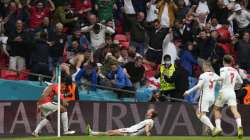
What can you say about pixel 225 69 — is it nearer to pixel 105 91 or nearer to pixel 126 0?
pixel 105 91

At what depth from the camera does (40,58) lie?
2741 cm

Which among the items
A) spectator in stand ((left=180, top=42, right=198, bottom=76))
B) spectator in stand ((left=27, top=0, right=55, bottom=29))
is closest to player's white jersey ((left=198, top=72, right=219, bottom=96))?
spectator in stand ((left=180, top=42, right=198, bottom=76))

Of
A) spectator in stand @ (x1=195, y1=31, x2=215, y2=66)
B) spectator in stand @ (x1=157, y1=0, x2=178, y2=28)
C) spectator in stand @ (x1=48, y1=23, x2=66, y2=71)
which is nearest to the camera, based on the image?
spectator in stand @ (x1=48, y1=23, x2=66, y2=71)

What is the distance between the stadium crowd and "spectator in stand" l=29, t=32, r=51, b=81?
0.10 feet

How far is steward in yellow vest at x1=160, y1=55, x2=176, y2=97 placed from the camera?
26.4m

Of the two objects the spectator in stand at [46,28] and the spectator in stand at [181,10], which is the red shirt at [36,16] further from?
the spectator in stand at [181,10]

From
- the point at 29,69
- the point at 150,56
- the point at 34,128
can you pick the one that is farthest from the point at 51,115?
the point at 150,56

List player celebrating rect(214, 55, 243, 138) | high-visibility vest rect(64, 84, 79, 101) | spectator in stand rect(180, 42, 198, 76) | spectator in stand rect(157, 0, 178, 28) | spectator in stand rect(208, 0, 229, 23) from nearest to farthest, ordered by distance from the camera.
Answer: player celebrating rect(214, 55, 243, 138)
high-visibility vest rect(64, 84, 79, 101)
spectator in stand rect(180, 42, 198, 76)
spectator in stand rect(208, 0, 229, 23)
spectator in stand rect(157, 0, 178, 28)

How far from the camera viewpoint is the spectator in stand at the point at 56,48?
91.4 ft

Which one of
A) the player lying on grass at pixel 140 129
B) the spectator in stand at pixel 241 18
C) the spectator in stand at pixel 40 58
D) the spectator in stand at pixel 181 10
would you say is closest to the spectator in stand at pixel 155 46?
the spectator in stand at pixel 181 10

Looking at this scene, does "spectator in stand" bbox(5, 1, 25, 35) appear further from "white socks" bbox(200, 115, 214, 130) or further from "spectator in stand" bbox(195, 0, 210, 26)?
"white socks" bbox(200, 115, 214, 130)

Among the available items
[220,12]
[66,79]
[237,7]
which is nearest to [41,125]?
[66,79]

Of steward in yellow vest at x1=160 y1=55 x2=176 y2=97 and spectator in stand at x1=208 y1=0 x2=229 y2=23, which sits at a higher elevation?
spectator in stand at x1=208 y1=0 x2=229 y2=23

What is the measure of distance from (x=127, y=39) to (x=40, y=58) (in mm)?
3545
